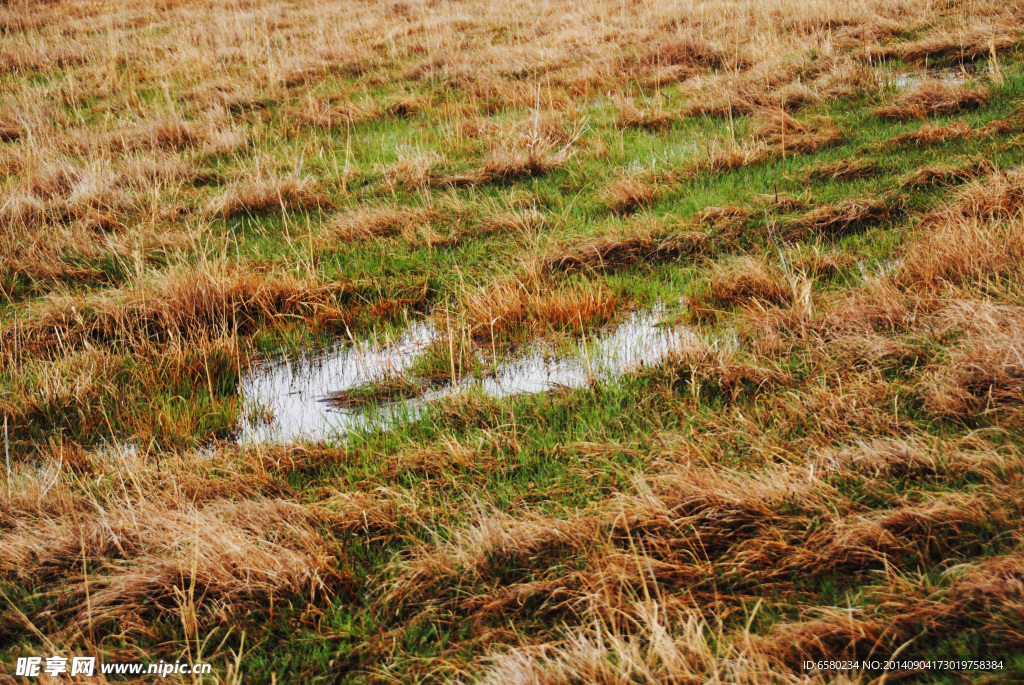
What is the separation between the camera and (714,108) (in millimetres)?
5988

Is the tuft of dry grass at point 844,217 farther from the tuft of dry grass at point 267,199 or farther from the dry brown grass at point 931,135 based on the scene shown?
the tuft of dry grass at point 267,199

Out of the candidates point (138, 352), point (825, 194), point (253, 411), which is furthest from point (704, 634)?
point (825, 194)

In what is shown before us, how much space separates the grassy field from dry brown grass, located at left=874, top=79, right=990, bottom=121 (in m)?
0.03

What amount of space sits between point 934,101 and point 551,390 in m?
4.60

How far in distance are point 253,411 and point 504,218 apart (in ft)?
7.17

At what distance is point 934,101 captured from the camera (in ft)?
17.3

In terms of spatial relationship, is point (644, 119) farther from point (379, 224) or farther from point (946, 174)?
point (379, 224)

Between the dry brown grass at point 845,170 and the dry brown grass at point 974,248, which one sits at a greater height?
the dry brown grass at point 845,170

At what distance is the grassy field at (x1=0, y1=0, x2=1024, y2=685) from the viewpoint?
185 centimetres

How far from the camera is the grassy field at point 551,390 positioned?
185 cm

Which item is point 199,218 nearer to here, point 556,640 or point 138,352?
point 138,352

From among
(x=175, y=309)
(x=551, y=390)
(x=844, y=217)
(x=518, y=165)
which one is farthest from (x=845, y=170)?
(x=175, y=309)

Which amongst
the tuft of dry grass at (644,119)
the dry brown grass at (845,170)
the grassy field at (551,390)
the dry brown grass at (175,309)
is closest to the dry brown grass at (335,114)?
the grassy field at (551,390)

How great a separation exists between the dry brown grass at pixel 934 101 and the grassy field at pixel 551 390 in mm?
32
